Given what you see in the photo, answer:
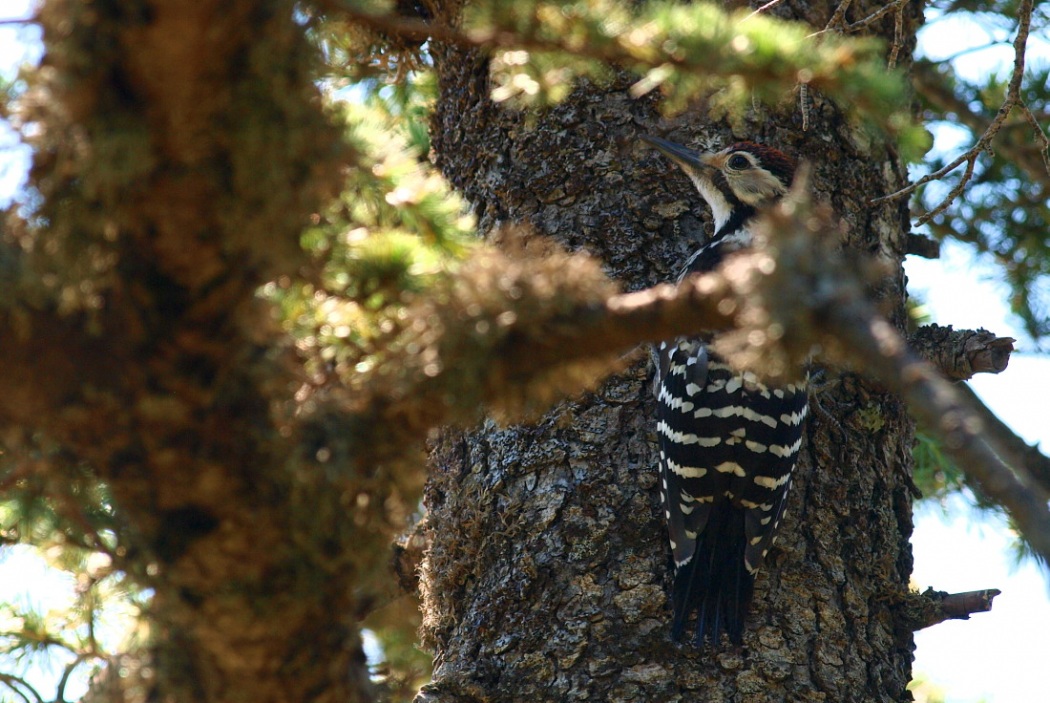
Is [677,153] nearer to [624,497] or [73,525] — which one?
[624,497]

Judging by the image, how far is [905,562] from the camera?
3111 millimetres

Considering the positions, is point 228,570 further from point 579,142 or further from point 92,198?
point 579,142

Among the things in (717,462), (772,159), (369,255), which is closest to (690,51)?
(369,255)

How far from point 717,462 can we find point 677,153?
98 centimetres

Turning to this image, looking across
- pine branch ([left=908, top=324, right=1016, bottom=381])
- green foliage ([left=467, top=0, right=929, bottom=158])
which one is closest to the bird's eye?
pine branch ([left=908, top=324, right=1016, bottom=381])

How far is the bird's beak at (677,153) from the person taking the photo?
3342mm

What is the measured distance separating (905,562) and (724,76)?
6.96 feet

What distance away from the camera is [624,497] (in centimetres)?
294

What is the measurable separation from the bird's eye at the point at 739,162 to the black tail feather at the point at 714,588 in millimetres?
1240

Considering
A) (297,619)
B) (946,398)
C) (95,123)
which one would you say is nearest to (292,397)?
(297,619)

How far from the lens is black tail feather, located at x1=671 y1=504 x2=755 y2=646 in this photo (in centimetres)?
272

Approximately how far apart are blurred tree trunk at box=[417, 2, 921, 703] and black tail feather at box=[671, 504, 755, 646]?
4 cm

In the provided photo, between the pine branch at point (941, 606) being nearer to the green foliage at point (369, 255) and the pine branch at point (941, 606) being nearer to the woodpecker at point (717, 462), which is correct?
the woodpecker at point (717, 462)

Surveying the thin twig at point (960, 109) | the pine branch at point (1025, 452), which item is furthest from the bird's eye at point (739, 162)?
the thin twig at point (960, 109)
